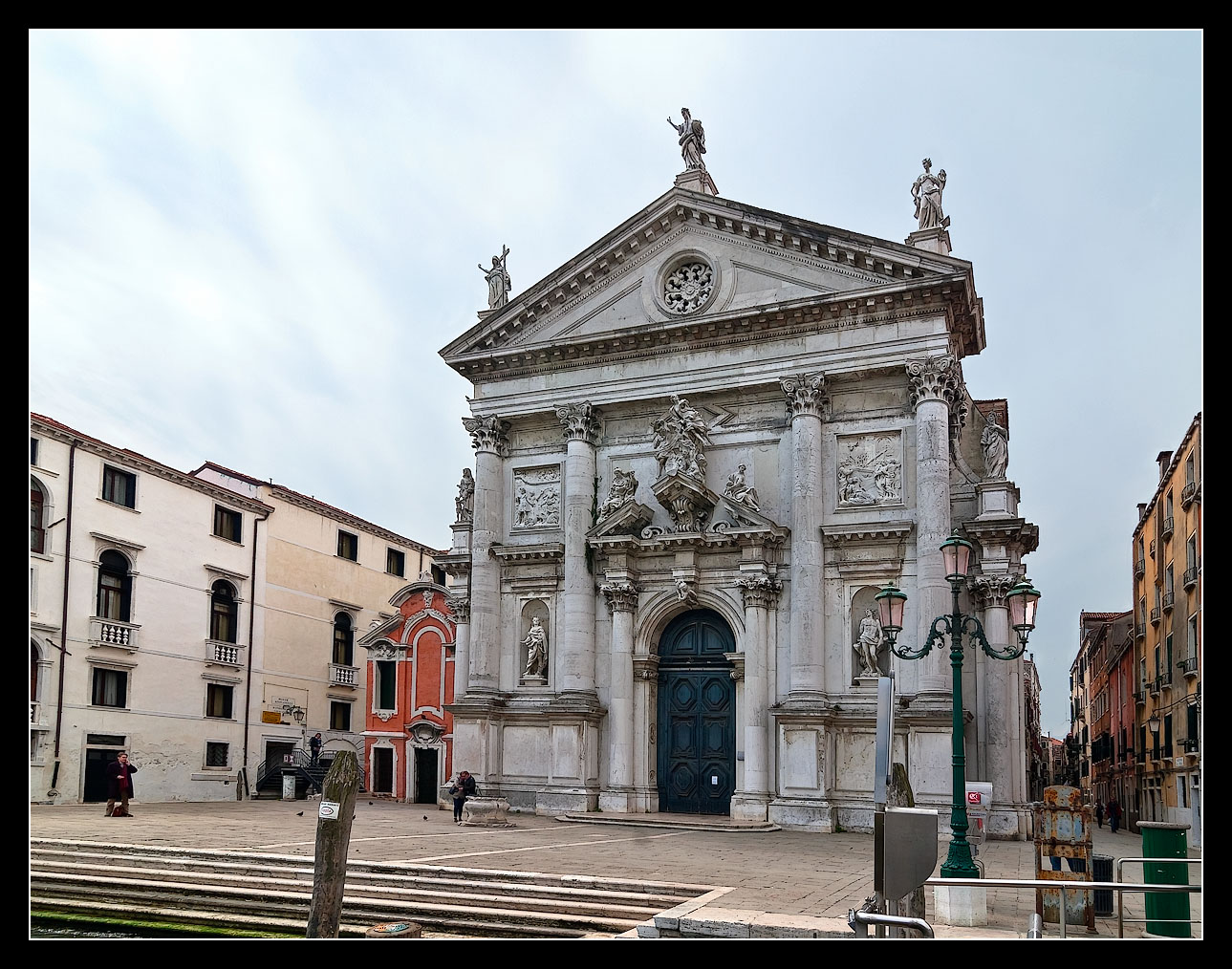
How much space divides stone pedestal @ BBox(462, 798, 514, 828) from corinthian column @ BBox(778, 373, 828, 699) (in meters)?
6.70

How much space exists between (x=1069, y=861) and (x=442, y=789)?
791 inches

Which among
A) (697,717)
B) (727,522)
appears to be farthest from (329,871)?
(727,522)

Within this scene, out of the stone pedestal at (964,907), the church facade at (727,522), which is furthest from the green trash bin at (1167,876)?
the church facade at (727,522)

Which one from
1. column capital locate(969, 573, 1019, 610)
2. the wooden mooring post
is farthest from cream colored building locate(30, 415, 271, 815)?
column capital locate(969, 573, 1019, 610)

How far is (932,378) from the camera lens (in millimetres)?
25328

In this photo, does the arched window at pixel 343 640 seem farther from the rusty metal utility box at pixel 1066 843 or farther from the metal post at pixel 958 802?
the rusty metal utility box at pixel 1066 843

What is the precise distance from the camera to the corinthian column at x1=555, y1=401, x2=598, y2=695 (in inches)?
1100

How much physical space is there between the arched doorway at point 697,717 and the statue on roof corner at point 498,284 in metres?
9.95

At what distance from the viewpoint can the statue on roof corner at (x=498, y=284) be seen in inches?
1238

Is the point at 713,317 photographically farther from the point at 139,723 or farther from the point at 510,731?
the point at 139,723

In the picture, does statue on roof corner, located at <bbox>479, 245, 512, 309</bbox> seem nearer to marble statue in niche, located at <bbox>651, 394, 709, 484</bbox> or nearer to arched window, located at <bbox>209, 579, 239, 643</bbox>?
marble statue in niche, located at <bbox>651, 394, 709, 484</bbox>

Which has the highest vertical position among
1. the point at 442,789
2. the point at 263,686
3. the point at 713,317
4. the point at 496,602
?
the point at 713,317
